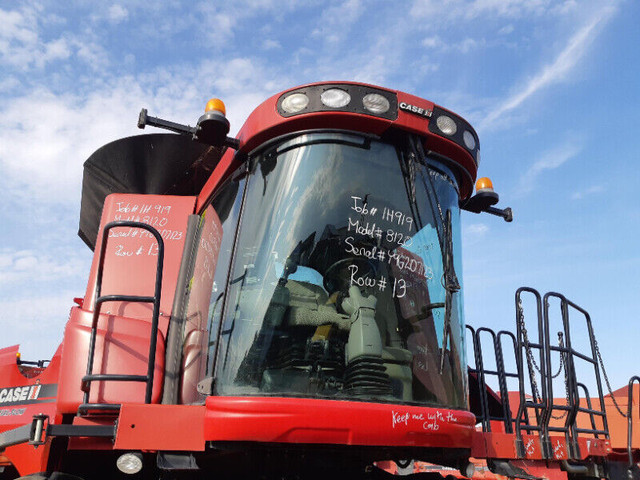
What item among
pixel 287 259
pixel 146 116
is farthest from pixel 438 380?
pixel 146 116

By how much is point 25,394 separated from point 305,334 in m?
2.38

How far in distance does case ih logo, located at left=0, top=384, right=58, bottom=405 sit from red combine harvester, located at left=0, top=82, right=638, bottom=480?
18 mm

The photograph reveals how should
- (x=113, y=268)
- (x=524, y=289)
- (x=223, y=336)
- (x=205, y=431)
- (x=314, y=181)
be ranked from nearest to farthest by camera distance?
1. (x=205, y=431)
2. (x=223, y=336)
3. (x=314, y=181)
4. (x=524, y=289)
5. (x=113, y=268)

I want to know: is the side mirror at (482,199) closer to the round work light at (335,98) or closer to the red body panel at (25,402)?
the round work light at (335,98)

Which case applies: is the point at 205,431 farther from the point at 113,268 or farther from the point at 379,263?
the point at 113,268

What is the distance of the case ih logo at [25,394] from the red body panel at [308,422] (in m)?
1.62

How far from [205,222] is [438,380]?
1.96m

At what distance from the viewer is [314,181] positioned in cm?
313

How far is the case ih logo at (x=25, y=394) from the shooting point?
3717 millimetres

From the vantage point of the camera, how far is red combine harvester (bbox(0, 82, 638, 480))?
2.71 meters

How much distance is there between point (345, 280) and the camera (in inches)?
120

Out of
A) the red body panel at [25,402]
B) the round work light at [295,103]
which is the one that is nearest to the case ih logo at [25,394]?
the red body panel at [25,402]

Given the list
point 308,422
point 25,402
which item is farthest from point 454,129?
point 25,402

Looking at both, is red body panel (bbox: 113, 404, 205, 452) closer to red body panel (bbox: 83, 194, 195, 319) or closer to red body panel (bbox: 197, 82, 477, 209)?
red body panel (bbox: 83, 194, 195, 319)
